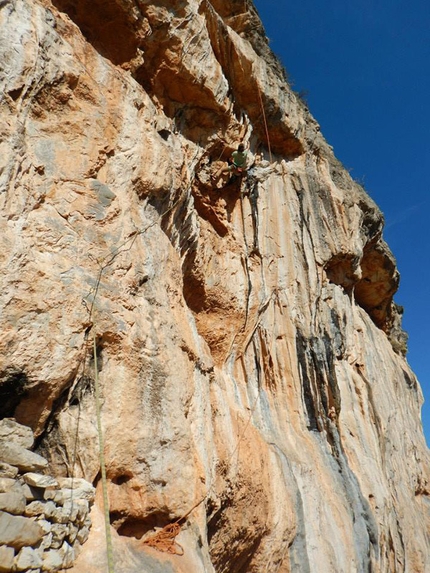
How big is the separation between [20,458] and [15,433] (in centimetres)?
24

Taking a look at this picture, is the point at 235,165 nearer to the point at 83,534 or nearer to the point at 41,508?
the point at 83,534

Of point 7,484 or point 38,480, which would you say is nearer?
point 7,484

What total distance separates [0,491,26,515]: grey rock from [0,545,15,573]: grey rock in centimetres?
24

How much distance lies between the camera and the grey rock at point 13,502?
3.65 metres

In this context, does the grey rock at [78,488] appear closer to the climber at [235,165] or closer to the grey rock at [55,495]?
the grey rock at [55,495]

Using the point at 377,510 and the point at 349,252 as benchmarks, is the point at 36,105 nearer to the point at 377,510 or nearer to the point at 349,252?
the point at 349,252

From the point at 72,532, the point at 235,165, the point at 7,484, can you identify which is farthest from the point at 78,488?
the point at 235,165

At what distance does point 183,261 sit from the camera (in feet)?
27.4

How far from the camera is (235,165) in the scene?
9922mm

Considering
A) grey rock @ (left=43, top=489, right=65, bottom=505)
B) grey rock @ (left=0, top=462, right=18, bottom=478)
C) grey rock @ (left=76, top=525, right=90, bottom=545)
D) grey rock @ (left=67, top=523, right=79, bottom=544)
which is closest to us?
grey rock @ (left=0, top=462, right=18, bottom=478)

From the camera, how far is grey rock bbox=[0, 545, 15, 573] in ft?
11.6

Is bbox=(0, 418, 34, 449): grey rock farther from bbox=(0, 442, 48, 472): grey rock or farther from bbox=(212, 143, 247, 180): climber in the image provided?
bbox=(212, 143, 247, 180): climber

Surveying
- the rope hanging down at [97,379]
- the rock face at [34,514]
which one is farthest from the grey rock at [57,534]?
the rope hanging down at [97,379]

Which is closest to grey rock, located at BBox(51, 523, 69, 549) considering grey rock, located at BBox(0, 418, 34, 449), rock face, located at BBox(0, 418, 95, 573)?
rock face, located at BBox(0, 418, 95, 573)
